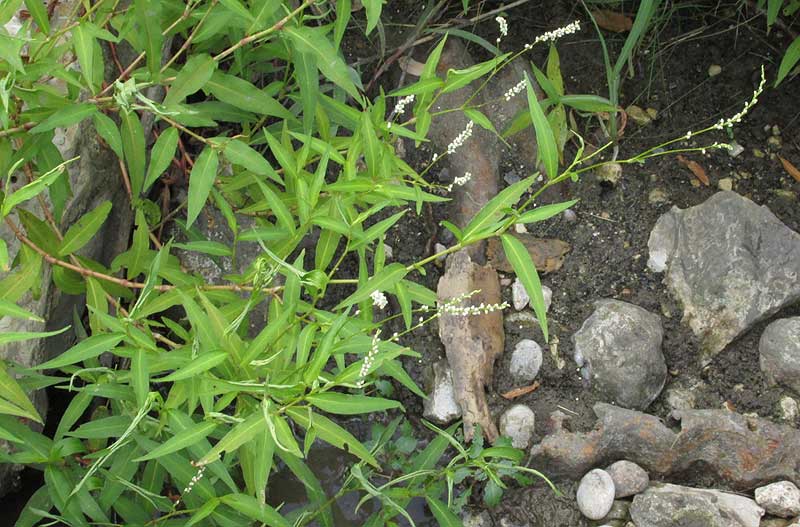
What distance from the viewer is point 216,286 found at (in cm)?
254

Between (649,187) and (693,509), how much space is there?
49.5 inches

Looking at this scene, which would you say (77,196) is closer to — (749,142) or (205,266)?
(205,266)

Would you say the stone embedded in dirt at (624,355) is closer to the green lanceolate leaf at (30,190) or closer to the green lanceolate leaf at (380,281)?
the green lanceolate leaf at (380,281)

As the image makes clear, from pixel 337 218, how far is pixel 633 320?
124 cm

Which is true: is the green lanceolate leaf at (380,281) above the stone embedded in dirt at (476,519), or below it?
above

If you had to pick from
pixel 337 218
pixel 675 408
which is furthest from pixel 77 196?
pixel 675 408

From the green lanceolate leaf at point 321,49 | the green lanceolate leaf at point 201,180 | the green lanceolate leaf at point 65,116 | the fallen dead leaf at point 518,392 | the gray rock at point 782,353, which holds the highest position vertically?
the green lanceolate leaf at point 65,116

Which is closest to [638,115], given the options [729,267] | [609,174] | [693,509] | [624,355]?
[609,174]

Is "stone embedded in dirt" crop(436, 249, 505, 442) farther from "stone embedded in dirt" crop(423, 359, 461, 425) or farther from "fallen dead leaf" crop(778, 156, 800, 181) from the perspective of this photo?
"fallen dead leaf" crop(778, 156, 800, 181)

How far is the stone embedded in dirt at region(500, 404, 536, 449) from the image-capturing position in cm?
305

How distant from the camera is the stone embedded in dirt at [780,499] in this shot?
274 centimetres

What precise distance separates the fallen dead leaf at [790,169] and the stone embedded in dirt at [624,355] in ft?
2.63

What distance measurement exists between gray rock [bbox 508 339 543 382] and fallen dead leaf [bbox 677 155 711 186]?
92cm

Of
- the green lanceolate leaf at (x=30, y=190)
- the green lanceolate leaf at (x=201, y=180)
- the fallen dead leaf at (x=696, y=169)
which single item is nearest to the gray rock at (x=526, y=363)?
the fallen dead leaf at (x=696, y=169)
